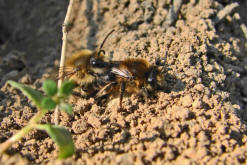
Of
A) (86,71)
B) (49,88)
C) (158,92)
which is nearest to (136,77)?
(158,92)

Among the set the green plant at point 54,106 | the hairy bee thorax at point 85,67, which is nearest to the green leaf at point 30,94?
the green plant at point 54,106

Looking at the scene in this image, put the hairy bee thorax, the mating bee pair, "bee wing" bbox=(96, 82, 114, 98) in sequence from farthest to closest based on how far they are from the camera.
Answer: the hairy bee thorax < "bee wing" bbox=(96, 82, 114, 98) < the mating bee pair

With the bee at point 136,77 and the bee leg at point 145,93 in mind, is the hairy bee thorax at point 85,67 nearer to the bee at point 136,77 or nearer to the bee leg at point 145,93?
the bee at point 136,77

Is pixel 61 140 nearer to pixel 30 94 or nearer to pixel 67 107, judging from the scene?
pixel 67 107

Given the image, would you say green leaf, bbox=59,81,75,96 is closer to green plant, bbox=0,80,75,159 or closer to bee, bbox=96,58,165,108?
green plant, bbox=0,80,75,159

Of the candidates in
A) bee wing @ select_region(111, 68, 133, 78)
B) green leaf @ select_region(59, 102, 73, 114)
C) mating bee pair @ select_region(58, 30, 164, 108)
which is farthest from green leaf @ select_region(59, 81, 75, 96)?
bee wing @ select_region(111, 68, 133, 78)

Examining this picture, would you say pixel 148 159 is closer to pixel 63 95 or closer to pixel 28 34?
pixel 63 95
